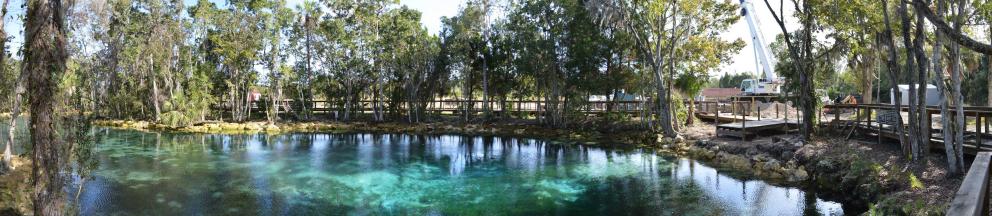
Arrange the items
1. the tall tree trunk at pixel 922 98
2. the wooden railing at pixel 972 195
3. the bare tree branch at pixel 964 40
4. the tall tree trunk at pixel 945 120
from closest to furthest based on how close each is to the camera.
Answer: the wooden railing at pixel 972 195 → the bare tree branch at pixel 964 40 → the tall tree trunk at pixel 945 120 → the tall tree trunk at pixel 922 98

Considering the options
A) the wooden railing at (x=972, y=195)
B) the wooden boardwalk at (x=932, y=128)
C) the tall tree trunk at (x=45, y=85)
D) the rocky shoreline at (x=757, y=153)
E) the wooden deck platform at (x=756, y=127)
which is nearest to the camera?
the wooden railing at (x=972, y=195)

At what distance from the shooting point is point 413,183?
1432 centimetres

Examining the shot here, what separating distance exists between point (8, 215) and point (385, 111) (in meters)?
26.1

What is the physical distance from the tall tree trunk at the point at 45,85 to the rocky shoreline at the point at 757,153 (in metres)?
11.3

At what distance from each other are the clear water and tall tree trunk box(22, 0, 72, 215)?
1416mm

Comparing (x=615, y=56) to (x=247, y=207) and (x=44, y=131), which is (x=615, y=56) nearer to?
(x=247, y=207)

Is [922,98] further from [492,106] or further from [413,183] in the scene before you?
[492,106]

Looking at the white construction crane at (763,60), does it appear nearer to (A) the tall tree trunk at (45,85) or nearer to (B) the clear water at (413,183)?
(B) the clear water at (413,183)

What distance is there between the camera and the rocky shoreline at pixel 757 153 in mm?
10414

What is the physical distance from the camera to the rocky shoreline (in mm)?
10414

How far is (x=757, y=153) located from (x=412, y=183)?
35.8 feet

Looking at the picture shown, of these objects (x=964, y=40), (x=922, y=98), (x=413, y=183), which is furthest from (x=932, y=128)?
(x=413, y=183)

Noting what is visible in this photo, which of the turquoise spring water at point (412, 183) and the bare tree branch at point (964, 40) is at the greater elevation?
the bare tree branch at point (964, 40)

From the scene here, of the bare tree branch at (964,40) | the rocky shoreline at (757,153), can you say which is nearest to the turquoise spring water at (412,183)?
the rocky shoreline at (757,153)
